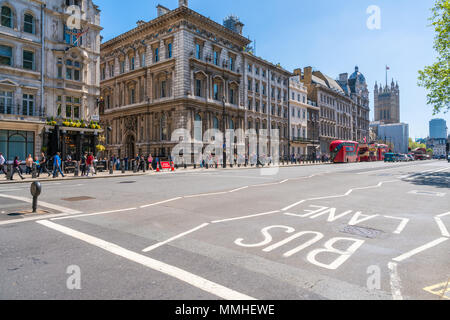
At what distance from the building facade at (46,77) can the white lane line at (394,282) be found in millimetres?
28024

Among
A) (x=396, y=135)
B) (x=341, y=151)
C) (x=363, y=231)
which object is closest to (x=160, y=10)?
(x=341, y=151)

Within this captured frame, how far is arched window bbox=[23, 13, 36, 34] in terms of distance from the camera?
2475 cm

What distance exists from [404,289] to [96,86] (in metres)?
31.9

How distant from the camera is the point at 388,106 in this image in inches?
6033

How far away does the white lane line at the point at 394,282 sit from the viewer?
320cm

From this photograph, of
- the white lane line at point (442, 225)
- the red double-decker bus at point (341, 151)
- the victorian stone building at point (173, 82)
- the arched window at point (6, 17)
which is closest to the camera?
the white lane line at point (442, 225)

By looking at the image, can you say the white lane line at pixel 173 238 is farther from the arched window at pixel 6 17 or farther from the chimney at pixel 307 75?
the chimney at pixel 307 75

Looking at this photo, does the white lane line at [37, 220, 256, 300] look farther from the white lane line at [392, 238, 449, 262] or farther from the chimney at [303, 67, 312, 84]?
the chimney at [303, 67, 312, 84]

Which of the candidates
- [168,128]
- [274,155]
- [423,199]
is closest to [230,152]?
[168,128]

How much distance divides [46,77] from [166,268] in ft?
92.9

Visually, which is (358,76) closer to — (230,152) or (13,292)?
(230,152)

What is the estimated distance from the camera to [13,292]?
3285 millimetres

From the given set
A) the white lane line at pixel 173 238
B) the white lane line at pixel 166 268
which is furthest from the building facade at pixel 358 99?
the white lane line at pixel 166 268

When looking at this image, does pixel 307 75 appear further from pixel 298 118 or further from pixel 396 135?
pixel 396 135
